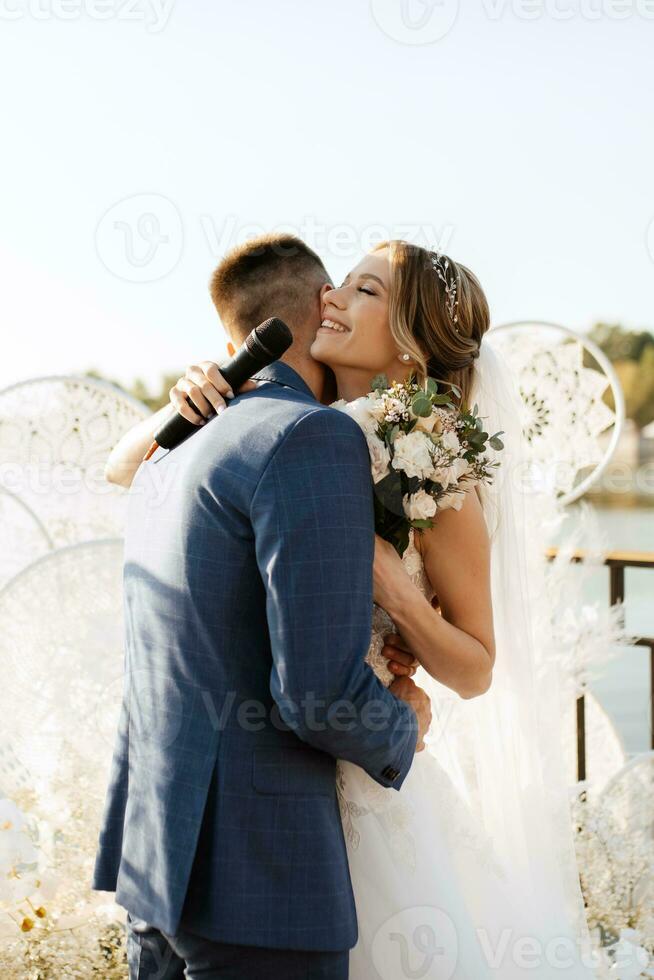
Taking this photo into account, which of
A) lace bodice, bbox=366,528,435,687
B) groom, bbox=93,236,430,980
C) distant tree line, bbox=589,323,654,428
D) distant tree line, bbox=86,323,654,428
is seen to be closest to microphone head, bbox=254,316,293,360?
groom, bbox=93,236,430,980

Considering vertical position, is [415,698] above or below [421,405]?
below

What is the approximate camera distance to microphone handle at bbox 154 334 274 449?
163 centimetres

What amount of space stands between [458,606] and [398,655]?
0.54 feet

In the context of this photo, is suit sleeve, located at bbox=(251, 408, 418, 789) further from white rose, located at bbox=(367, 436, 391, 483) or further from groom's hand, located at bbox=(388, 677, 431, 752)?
groom's hand, located at bbox=(388, 677, 431, 752)

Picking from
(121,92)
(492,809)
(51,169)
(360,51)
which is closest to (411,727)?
(492,809)

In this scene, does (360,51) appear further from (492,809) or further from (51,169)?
(492,809)

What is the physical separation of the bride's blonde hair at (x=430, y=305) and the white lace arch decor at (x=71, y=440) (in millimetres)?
1713

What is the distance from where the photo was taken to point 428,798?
198 cm

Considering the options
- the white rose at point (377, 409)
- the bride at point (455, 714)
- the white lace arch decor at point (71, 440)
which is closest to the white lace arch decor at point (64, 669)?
the white lace arch decor at point (71, 440)

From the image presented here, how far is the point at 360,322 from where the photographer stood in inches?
79.1

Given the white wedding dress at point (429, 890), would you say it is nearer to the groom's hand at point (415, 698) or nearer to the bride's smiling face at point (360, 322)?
the groom's hand at point (415, 698)

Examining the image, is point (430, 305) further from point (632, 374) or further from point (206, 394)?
point (632, 374)

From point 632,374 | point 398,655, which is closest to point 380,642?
point 398,655

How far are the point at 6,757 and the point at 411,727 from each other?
6.46ft
